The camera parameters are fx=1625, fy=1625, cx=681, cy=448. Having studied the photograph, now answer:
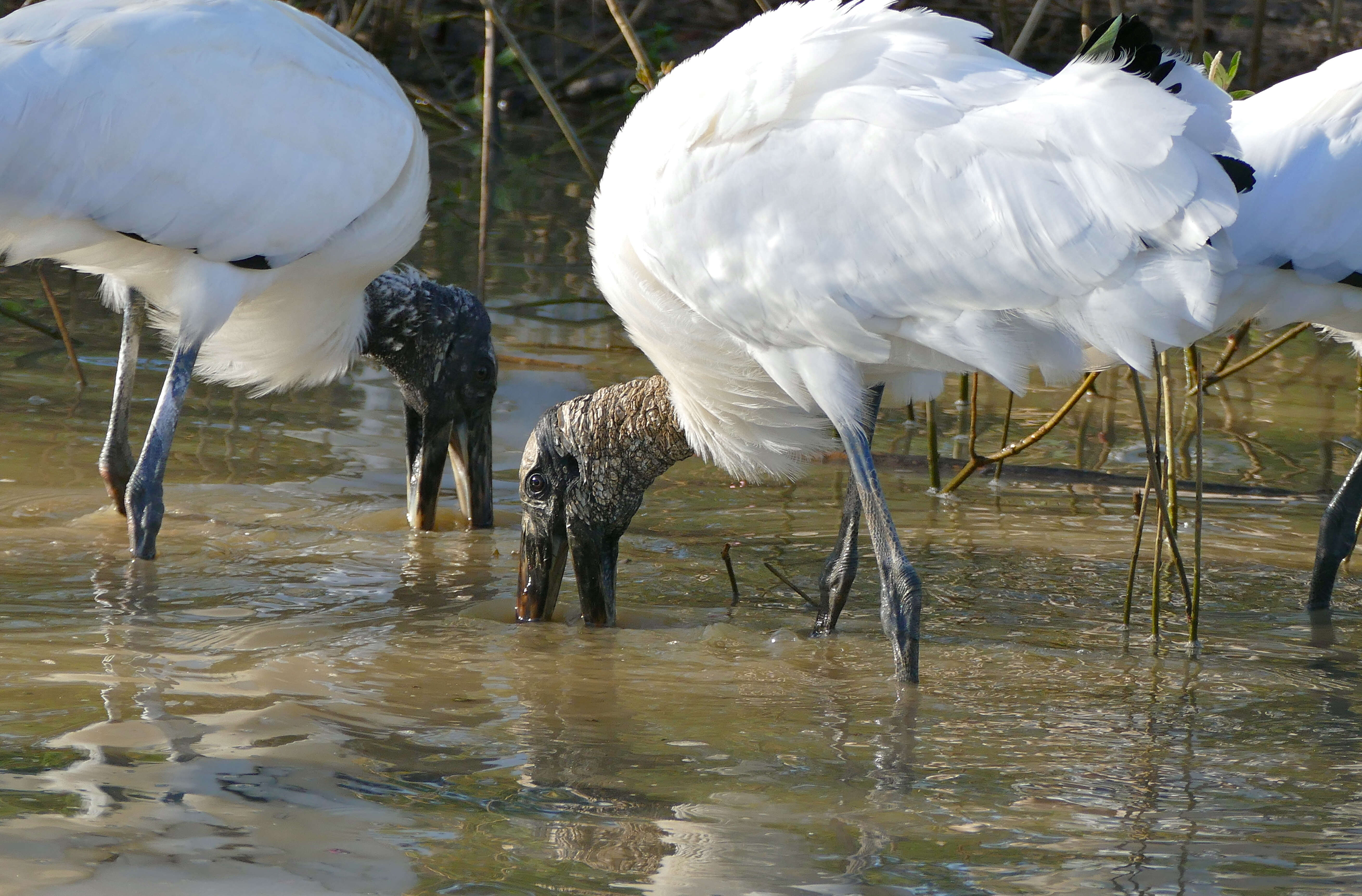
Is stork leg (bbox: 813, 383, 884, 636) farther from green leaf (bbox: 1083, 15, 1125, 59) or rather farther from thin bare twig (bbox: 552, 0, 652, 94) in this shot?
thin bare twig (bbox: 552, 0, 652, 94)

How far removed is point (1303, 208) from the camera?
402 cm

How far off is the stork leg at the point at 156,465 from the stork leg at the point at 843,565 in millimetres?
2068

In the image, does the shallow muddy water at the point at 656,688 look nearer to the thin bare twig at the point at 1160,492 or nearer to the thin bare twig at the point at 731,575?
the thin bare twig at the point at 731,575

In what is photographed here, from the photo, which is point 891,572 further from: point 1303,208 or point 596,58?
point 596,58

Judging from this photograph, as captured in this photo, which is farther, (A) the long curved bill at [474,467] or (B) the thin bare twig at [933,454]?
(A) the long curved bill at [474,467]

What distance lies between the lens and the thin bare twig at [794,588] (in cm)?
479

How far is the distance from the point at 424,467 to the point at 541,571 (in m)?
1.16

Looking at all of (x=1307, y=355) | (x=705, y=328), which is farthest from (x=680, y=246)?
(x=1307, y=355)

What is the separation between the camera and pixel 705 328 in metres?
4.24

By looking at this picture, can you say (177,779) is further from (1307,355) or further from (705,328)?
(1307,355)

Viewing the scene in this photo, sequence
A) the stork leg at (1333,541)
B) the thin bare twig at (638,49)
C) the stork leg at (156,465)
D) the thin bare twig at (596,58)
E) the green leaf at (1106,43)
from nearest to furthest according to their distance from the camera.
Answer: the green leaf at (1106,43) → the stork leg at (1333,541) → the stork leg at (156,465) → the thin bare twig at (638,49) → the thin bare twig at (596,58)

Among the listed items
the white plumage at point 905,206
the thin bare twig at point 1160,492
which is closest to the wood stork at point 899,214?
the white plumage at point 905,206

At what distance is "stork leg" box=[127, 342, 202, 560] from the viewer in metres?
5.02

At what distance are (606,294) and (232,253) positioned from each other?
128 centimetres
